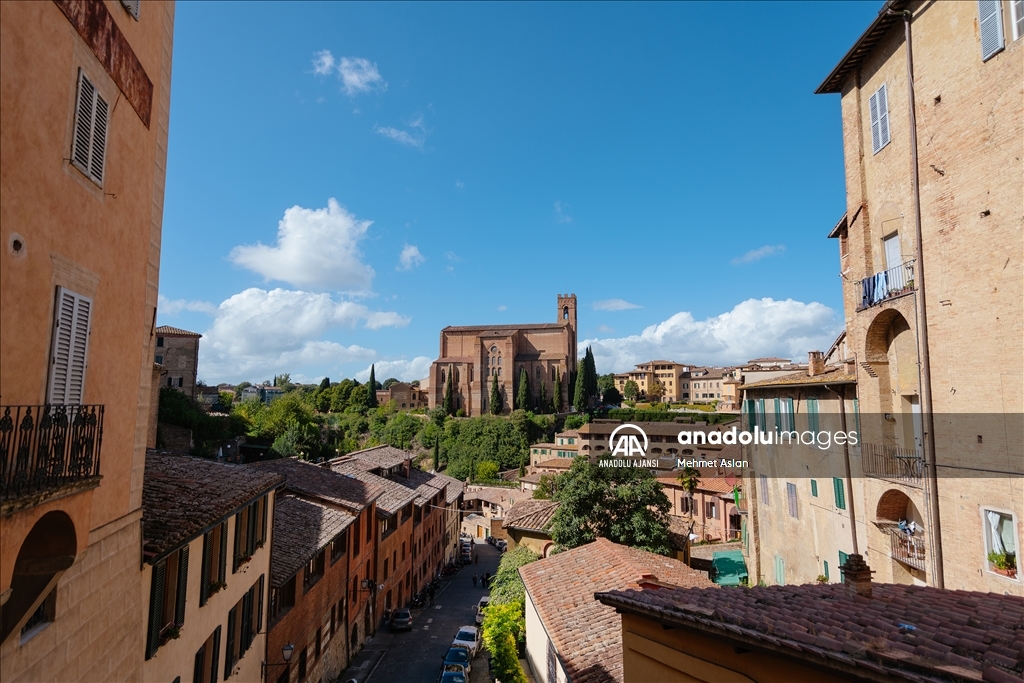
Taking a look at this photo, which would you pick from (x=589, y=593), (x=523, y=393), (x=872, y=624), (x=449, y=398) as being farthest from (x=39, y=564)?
(x=449, y=398)

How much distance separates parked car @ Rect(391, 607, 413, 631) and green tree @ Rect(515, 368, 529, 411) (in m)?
65.4

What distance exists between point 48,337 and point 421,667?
769 inches

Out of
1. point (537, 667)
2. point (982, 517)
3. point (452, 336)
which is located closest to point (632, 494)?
point (537, 667)

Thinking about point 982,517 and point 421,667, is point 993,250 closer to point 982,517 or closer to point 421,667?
point 982,517

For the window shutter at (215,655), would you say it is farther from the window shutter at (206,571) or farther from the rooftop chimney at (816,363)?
the rooftop chimney at (816,363)

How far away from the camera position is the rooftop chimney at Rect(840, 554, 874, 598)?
7.88 m

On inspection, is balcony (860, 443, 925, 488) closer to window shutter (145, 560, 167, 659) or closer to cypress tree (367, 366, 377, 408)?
window shutter (145, 560, 167, 659)

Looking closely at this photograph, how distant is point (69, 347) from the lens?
17.6 ft

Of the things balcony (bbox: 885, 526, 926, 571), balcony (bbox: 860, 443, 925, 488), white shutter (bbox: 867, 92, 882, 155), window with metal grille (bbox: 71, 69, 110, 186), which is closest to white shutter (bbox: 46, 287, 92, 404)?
window with metal grille (bbox: 71, 69, 110, 186)

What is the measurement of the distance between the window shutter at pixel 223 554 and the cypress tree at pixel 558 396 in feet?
282

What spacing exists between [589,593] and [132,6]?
14.3 meters

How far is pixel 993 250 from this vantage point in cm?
1087

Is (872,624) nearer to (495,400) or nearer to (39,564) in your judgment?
(39,564)

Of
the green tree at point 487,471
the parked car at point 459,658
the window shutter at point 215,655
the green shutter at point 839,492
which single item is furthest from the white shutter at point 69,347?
the green tree at point 487,471
